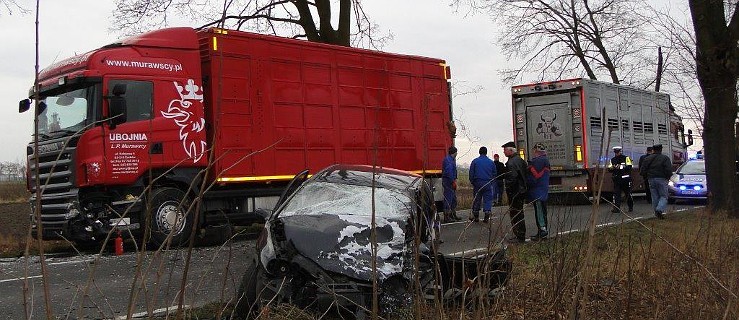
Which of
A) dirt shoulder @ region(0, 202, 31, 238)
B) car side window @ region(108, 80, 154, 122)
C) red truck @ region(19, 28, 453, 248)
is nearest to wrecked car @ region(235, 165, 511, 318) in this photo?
red truck @ region(19, 28, 453, 248)

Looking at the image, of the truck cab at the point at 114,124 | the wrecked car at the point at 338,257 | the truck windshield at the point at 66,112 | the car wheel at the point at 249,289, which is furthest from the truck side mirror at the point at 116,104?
the car wheel at the point at 249,289

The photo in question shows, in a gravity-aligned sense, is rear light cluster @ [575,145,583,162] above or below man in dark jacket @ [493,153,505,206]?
above

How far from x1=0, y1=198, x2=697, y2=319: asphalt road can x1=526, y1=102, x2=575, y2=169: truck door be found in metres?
10.3

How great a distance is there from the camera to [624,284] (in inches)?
159

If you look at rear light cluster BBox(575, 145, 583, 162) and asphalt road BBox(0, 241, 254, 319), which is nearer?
asphalt road BBox(0, 241, 254, 319)

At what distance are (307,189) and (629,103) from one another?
52.8 feet

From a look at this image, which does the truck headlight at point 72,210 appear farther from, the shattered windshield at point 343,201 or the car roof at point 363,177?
the shattered windshield at point 343,201

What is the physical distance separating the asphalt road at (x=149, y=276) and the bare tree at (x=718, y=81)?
265 inches

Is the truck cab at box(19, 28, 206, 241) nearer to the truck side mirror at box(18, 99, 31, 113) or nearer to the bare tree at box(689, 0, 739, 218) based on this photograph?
the truck side mirror at box(18, 99, 31, 113)

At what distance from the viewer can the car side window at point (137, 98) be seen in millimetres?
10336

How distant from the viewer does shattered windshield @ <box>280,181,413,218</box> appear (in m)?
5.75

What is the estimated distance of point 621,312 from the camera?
12.1 feet

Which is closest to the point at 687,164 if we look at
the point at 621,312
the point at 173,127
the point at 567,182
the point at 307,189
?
the point at 567,182

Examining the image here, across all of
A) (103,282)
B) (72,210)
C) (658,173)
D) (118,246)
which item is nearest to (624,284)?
(103,282)
